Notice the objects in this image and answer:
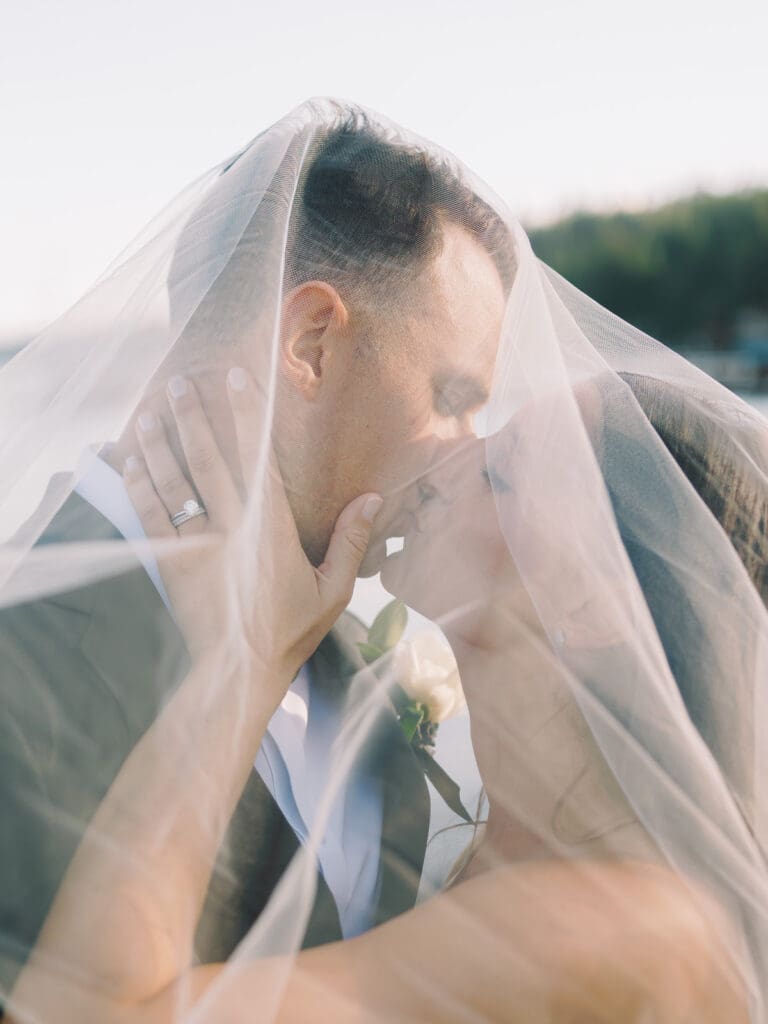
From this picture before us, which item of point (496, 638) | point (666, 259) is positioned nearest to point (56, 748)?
point (496, 638)

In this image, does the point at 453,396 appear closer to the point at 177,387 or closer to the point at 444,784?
the point at 177,387

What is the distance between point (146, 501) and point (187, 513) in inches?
3.2

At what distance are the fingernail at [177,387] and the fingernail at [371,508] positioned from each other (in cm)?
39

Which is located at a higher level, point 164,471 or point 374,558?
point 164,471

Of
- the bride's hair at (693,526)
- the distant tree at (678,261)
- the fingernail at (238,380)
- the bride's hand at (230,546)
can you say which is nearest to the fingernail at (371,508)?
the bride's hand at (230,546)

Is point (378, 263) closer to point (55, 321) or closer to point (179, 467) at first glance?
point (179, 467)

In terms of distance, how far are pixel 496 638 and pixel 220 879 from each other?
60cm

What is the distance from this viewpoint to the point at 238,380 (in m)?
1.67

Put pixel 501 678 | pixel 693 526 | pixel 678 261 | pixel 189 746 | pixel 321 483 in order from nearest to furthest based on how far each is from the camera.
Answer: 1. pixel 189 746
2. pixel 693 526
3. pixel 501 678
4. pixel 321 483
5. pixel 678 261

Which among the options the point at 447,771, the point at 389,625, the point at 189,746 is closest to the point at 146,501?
the point at 189,746

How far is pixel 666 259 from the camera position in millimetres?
48719

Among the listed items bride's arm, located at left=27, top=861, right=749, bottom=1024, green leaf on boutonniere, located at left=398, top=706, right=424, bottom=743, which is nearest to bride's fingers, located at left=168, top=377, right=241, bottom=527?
green leaf on boutonniere, located at left=398, top=706, right=424, bottom=743

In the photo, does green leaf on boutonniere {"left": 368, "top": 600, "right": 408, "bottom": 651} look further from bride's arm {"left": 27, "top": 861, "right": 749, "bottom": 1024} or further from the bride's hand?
bride's arm {"left": 27, "top": 861, "right": 749, "bottom": 1024}

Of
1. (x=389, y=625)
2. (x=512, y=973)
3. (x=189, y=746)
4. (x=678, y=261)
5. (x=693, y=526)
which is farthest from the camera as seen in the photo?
(x=678, y=261)
